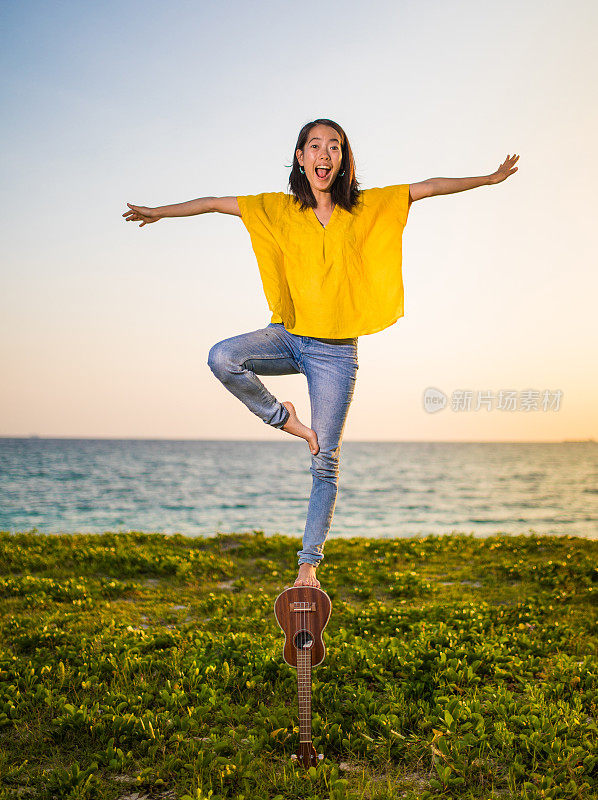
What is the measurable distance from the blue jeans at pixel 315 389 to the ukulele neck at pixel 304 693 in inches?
22.4

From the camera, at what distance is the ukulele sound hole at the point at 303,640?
12.1ft

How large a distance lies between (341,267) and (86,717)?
11.2 feet

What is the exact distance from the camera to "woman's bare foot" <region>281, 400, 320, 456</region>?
3797mm

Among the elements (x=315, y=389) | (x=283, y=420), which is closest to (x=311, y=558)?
(x=283, y=420)

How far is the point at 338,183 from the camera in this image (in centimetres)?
400

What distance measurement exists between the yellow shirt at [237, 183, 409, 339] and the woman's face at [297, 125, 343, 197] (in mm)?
204

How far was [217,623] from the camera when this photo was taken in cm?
627

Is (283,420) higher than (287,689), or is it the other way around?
(283,420)

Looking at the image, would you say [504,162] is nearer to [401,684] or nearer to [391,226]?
[391,226]

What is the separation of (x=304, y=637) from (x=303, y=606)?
0.62ft

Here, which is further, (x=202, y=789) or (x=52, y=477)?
(x=52, y=477)

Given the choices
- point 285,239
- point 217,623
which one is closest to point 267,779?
point 217,623

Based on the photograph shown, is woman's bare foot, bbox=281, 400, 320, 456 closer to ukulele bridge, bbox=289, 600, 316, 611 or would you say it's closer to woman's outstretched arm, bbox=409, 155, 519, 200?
ukulele bridge, bbox=289, 600, 316, 611

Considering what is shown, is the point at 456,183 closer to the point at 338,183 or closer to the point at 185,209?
the point at 338,183
